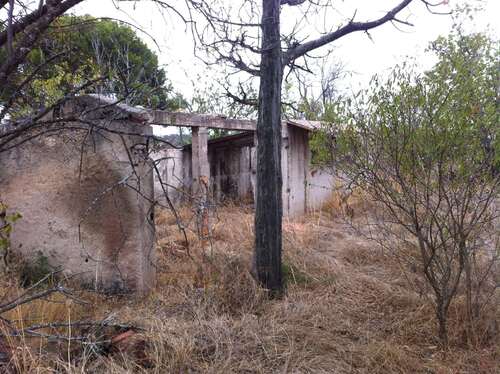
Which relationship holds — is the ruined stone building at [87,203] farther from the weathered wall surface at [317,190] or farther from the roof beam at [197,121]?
the weathered wall surface at [317,190]

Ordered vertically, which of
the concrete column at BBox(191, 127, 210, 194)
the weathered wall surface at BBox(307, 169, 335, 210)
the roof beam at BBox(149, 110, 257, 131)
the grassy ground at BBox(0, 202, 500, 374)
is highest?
the roof beam at BBox(149, 110, 257, 131)

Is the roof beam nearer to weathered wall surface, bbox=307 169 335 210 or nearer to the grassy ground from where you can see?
the grassy ground

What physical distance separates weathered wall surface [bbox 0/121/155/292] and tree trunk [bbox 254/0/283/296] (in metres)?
1.15

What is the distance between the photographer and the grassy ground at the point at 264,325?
2730mm

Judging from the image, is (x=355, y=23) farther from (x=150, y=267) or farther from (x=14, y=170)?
(x=14, y=170)

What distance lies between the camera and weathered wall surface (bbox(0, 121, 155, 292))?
13.1ft

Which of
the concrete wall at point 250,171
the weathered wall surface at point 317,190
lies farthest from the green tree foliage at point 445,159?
the weathered wall surface at point 317,190

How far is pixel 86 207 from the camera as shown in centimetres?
413

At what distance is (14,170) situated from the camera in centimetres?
436

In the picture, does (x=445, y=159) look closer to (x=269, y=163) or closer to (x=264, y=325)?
(x=269, y=163)

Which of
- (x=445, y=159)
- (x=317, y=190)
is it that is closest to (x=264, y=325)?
(x=445, y=159)

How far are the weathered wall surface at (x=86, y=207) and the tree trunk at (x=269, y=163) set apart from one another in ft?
3.77

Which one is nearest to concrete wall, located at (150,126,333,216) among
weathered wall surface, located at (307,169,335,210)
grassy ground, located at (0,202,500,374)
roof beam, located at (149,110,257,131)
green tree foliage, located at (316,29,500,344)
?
weathered wall surface, located at (307,169,335,210)

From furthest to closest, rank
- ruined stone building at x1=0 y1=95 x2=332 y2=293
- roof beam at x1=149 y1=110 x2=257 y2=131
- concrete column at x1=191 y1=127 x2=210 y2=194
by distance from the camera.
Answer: concrete column at x1=191 y1=127 x2=210 y2=194, roof beam at x1=149 y1=110 x2=257 y2=131, ruined stone building at x1=0 y1=95 x2=332 y2=293
